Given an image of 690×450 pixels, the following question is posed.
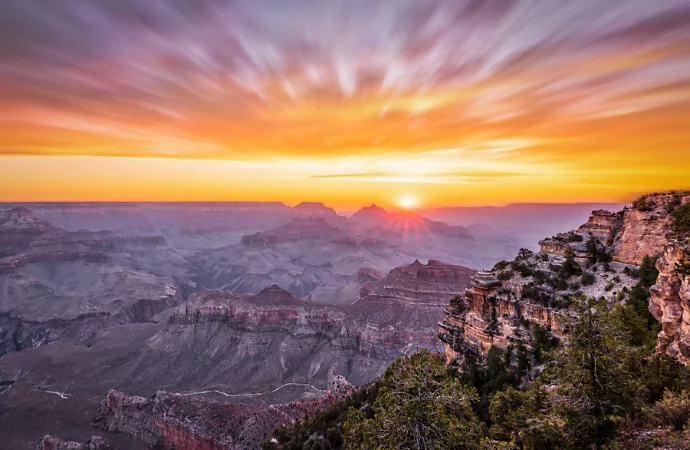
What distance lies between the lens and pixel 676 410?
13320mm

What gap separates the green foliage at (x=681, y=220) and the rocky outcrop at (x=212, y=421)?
121 feet

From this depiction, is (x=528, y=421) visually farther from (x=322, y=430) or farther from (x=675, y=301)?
(x=322, y=430)

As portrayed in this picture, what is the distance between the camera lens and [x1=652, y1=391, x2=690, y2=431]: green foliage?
13.1 metres

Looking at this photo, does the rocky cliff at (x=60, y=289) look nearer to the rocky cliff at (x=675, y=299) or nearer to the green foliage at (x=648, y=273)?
the green foliage at (x=648, y=273)

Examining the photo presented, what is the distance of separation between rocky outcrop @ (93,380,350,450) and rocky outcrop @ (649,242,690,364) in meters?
A: 35.8

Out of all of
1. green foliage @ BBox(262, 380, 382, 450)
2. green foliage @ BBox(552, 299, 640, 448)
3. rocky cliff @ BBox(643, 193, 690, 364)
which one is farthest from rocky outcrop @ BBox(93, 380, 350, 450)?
rocky cliff @ BBox(643, 193, 690, 364)

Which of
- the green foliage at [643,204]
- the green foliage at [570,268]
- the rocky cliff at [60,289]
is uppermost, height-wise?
the green foliage at [643,204]

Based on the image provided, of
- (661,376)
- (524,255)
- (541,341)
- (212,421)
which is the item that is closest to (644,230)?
Answer: (524,255)

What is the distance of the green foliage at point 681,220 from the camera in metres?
22.6

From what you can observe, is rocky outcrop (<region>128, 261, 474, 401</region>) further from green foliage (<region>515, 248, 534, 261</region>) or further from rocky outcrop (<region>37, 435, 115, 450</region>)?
green foliage (<region>515, 248, 534, 261</region>)

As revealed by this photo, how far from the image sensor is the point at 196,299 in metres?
108

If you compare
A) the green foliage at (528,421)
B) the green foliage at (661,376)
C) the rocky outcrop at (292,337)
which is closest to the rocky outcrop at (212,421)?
the rocky outcrop at (292,337)

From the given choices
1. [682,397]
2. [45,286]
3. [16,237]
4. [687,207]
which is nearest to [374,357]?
[687,207]

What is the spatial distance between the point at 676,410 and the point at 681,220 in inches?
594
